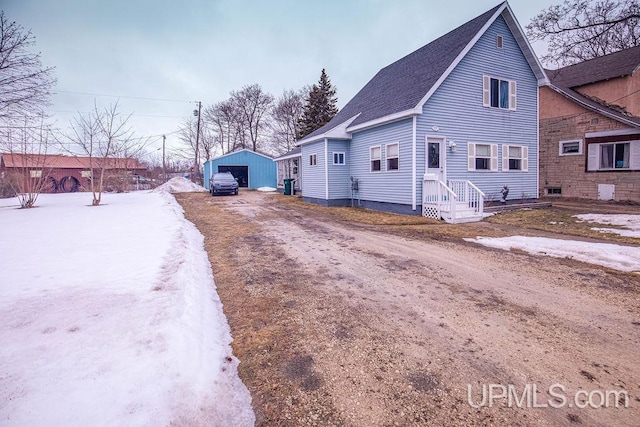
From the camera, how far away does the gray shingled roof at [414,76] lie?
40.8 ft

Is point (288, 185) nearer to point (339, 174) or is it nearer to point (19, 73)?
point (339, 174)

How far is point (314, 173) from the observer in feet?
57.0

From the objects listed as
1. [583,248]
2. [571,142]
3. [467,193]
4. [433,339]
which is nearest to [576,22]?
[571,142]

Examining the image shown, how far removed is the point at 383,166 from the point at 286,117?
36.8 m

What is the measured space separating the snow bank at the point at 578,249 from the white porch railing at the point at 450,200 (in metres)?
3.03

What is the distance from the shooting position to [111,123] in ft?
52.1

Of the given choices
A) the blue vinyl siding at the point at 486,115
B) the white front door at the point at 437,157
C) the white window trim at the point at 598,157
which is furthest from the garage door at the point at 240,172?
the white window trim at the point at 598,157

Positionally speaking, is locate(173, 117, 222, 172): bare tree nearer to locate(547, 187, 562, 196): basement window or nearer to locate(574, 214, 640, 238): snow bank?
locate(547, 187, 562, 196): basement window

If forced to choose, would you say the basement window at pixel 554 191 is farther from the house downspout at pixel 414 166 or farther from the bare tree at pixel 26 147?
the bare tree at pixel 26 147

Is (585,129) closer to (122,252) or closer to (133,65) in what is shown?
(122,252)

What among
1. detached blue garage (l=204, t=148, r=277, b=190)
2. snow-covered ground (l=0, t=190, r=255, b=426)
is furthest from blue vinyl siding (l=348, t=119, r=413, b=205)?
detached blue garage (l=204, t=148, r=277, b=190)

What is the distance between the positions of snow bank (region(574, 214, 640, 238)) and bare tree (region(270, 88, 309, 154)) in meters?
39.4

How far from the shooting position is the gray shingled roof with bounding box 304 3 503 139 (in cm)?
1243

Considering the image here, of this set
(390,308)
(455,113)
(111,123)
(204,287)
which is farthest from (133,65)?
(390,308)
